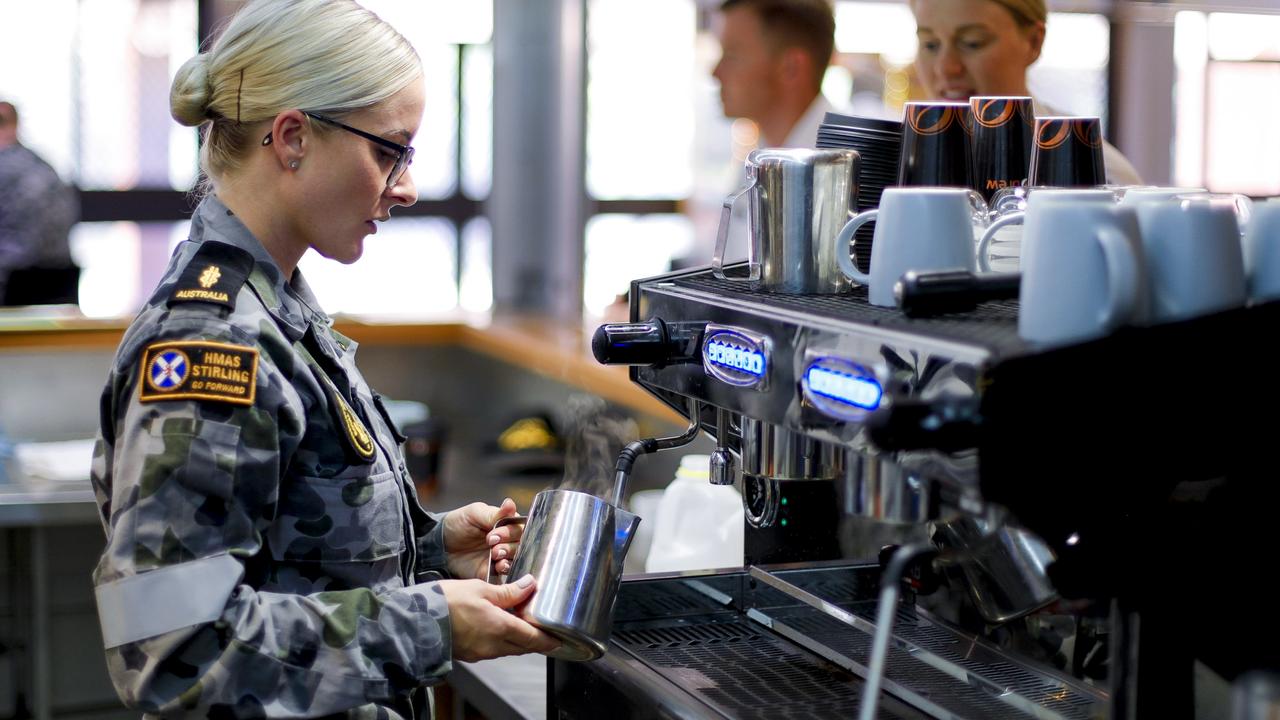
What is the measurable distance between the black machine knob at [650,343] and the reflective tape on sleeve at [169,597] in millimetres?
367

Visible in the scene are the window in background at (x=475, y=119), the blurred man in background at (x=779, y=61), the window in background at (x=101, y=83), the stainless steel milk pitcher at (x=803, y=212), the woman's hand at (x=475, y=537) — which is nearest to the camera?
the stainless steel milk pitcher at (x=803, y=212)

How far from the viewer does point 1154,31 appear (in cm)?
615

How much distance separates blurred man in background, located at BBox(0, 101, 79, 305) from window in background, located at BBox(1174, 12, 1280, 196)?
470 centimetres

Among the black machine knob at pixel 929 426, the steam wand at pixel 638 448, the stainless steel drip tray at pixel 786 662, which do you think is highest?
the black machine knob at pixel 929 426

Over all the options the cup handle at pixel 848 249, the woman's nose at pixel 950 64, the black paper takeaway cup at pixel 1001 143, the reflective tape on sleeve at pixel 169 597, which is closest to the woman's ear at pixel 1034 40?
the woman's nose at pixel 950 64

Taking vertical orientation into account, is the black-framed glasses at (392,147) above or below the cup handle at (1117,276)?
above

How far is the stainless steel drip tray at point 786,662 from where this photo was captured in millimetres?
1156

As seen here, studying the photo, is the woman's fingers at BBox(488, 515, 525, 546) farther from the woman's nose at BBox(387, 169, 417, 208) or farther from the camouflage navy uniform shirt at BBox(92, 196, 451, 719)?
the woman's nose at BBox(387, 169, 417, 208)

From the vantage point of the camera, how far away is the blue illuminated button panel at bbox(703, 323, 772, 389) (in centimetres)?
109

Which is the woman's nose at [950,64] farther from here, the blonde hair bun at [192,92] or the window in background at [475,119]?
the window in background at [475,119]

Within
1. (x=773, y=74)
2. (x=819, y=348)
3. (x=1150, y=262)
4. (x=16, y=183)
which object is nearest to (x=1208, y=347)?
(x=1150, y=262)

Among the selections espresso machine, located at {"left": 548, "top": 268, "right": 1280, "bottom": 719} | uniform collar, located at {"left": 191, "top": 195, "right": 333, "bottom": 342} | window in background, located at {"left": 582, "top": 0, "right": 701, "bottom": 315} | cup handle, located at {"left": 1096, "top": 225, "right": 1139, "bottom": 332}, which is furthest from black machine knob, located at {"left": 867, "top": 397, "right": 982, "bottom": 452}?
window in background, located at {"left": 582, "top": 0, "right": 701, "bottom": 315}

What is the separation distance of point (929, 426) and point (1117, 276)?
15 cm

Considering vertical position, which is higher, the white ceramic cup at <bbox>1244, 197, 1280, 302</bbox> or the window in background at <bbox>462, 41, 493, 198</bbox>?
the window in background at <bbox>462, 41, 493, 198</bbox>
